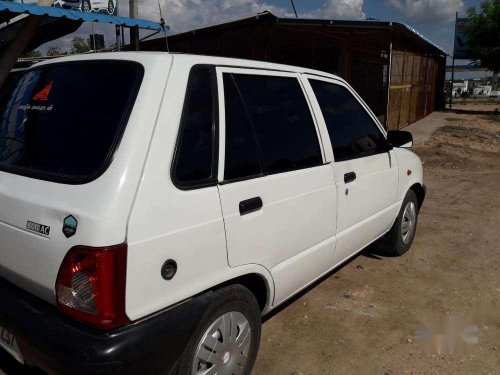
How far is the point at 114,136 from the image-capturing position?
75.3 inches

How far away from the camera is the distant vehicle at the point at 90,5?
490 inches

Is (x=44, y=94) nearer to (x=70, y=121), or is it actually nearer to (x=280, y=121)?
(x=70, y=121)

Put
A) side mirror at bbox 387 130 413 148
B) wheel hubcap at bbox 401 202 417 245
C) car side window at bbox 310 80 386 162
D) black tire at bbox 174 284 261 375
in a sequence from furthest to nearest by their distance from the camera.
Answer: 1. wheel hubcap at bbox 401 202 417 245
2. side mirror at bbox 387 130 413 148
3. car side window at bbox 310 80 386 162
4. black tire at bbox 174 284 261 375

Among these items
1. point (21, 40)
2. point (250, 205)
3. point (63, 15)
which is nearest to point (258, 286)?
→ point (250, 205)

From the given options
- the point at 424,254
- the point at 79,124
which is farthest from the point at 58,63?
the point at 424,254

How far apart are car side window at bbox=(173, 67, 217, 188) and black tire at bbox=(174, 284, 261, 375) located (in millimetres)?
579

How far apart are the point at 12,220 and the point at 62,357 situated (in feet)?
2.20

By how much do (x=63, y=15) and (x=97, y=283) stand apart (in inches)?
247

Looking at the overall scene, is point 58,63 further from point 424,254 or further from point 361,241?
point 424,254

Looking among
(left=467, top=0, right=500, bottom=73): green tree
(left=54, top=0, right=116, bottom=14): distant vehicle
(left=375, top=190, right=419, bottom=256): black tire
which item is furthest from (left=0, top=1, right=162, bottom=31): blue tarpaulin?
(left=467, top=0, right=500, bottom=73): green tree

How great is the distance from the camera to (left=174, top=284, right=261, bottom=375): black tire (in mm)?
2043

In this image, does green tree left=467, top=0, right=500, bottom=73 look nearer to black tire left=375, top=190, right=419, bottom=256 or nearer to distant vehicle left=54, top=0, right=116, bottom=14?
distant vehicle left=54, top=0, right=116, bottom=14

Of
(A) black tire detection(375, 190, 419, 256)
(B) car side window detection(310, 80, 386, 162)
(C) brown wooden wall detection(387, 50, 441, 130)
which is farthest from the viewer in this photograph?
(C) brown wooden wall detection(387, 50, 441, 130)

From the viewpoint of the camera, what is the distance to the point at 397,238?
444 cm
